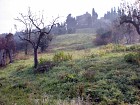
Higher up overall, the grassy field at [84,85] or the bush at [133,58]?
the bush at [133,58]

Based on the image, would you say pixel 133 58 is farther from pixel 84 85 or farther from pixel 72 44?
pixel 72 44

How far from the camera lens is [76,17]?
155 meters

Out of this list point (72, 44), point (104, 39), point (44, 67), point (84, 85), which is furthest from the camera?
point (72, 44)

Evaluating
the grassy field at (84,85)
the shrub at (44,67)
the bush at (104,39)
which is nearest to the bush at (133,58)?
the grassy field at (84,85)

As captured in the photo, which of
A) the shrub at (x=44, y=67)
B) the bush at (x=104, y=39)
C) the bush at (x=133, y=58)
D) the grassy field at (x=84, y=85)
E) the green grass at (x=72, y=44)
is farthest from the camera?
the bush at (x=104, y=39)

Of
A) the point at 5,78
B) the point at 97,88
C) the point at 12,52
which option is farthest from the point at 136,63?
the point at 12,52

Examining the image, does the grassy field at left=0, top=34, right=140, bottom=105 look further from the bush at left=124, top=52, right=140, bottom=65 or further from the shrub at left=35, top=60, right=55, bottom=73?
the shrub at left=35, top=60, right=55, bottom=73

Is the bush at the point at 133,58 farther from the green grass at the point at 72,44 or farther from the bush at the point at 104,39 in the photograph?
the bush at the point at 104,39

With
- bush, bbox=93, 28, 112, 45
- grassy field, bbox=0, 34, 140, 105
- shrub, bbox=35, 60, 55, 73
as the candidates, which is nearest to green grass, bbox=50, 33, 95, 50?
bush, bbox=93, 28, 112, 45

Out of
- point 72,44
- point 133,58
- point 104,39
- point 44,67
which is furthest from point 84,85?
point 72,44

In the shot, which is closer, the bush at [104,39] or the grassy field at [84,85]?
the grassy field at [84,85]

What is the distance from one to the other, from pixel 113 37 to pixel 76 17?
87830 millimetres

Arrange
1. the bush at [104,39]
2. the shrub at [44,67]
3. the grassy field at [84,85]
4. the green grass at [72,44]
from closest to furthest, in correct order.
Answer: the grassy field at [84,85] → the shrub at [44,67] → the green grass at [72,44] → the bush at [104,39]

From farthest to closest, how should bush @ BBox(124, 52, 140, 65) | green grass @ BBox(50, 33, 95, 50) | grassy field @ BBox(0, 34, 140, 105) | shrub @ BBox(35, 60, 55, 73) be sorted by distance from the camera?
green grass @ BBox(50, 33, 95, 50) < shrub @ BBox(35, 60, 55, 73) < bush @ BBox(124, 52, 140, 65) < grassy field @ BBox(0, 34, 140, 105)
